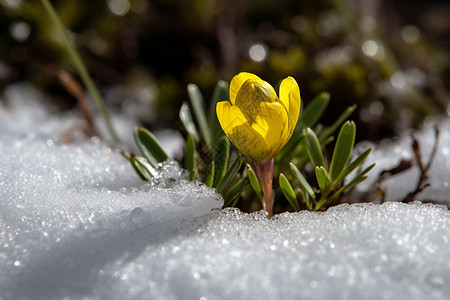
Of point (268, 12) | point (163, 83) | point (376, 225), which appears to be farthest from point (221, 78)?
point (376, 225)

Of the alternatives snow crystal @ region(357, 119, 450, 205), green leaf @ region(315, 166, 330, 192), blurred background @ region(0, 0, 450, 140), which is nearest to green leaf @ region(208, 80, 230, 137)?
green leaf @ region(315, 166, 330, 192)

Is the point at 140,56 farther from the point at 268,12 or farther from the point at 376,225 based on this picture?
the point at 376,225

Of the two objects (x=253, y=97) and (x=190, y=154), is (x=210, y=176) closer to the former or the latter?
(x=190, y=154)

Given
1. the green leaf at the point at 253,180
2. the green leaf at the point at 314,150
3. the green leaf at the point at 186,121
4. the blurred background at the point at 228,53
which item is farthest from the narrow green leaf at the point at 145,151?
the blurred background at the point at 228,53

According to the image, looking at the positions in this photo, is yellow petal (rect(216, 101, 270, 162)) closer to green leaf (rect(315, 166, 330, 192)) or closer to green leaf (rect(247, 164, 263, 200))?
green leaf (rect(247, 164, 263, 200))

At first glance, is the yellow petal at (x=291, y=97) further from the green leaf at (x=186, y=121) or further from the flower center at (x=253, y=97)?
the green leaf at (x=186, y=121)
